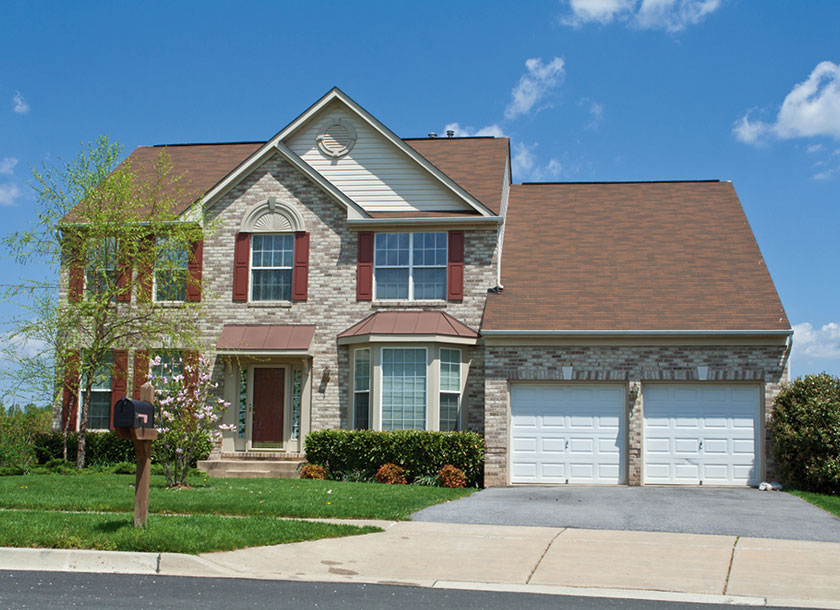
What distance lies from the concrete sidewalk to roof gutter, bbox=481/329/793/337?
26.2 feet

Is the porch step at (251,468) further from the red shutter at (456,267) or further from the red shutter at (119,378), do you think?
the red shutter at (456,267)

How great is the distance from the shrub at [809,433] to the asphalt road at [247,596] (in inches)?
419

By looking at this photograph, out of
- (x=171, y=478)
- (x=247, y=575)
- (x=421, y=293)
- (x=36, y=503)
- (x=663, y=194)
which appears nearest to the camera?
(x=247, y=575)

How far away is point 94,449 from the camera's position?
2148cm

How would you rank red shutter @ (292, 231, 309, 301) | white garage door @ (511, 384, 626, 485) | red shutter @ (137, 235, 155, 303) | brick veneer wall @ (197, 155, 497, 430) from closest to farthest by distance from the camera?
1. white garage door @ (511, 384, 626, 485)
2. red shutter @ (137, 235, 155, 303)
3. brick veneer wall @ (197, 155, 497, 430)
4. red shutter @ (292, 231, 309, 301)

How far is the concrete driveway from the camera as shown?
1270 cm

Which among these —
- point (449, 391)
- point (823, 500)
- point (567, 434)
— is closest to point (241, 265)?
point (449, 391)

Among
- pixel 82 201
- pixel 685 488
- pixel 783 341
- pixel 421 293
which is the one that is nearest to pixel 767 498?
pixel 685 488

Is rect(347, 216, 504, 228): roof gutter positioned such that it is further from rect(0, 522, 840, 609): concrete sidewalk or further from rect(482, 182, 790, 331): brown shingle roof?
rect(0, 522, 840, 609): concrete sidewalk

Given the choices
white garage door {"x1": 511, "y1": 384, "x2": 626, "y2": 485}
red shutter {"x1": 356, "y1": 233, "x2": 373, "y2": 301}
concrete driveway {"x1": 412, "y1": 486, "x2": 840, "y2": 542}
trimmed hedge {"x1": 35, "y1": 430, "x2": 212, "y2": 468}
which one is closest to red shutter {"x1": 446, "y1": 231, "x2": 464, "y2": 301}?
red shutter {"x1": 356, "y1": 233, "x2": 373, "y2": 301}

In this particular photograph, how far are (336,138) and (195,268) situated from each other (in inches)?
185

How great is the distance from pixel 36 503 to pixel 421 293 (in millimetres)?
10477

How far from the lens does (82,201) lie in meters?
20.0

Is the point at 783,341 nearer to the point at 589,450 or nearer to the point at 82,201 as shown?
the point at 589,450
